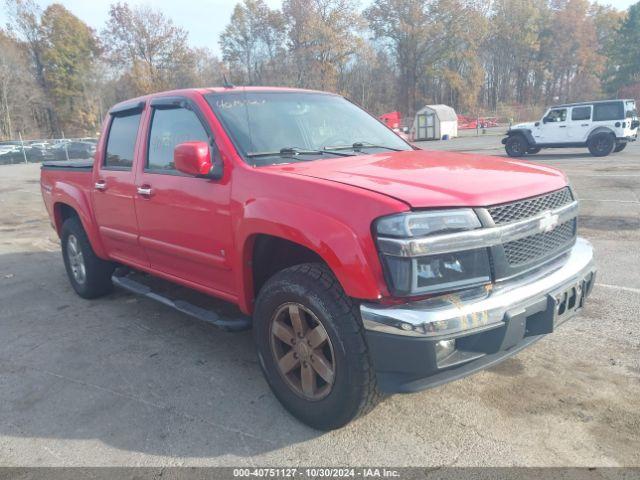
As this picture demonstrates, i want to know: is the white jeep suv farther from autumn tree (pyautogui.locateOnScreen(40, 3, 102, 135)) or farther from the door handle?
autumn tree (pyautogui.locateOnScreen(40, 3, 102, 135))

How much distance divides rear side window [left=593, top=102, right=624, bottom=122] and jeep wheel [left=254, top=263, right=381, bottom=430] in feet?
59.1

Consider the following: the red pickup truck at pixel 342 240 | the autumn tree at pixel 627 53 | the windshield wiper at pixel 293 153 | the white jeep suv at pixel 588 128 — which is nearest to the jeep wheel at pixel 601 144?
the white jeep suv at pixel 588 128

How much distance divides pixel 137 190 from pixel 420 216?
2.50m

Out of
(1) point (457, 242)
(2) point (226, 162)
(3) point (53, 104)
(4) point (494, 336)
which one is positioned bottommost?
(4) point (494, 336)

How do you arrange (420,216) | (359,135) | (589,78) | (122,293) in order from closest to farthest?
(420,216), (359,135), (122,293), (589,78)

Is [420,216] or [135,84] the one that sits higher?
[135,84]

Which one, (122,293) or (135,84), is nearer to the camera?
(122,293)

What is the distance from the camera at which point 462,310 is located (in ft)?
7.38

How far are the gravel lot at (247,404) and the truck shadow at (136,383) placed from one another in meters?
0.01

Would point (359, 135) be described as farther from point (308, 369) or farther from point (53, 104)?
point (53, 104)

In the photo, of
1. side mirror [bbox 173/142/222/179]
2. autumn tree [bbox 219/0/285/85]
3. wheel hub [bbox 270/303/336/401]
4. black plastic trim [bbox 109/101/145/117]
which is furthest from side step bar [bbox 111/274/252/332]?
autumn tree [bbox 219/0/285/85]

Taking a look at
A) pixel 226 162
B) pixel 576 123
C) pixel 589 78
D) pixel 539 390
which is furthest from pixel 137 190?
pixel 589 78

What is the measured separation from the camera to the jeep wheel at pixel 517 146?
1897 cm

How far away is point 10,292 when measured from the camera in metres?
5.62
